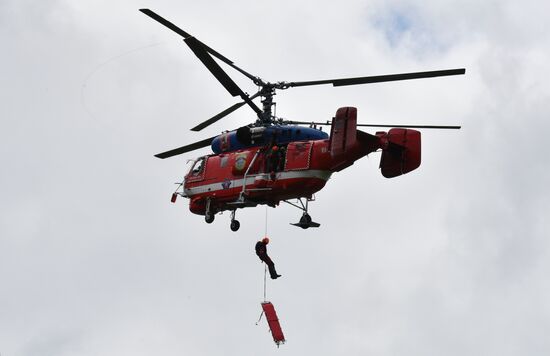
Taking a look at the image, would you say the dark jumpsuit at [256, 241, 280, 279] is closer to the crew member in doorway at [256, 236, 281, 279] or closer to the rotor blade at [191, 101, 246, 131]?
the crew member in doorway at [256, 236, 281, 279]

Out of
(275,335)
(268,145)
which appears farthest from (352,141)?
(275,335)

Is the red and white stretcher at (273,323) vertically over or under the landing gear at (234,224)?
under

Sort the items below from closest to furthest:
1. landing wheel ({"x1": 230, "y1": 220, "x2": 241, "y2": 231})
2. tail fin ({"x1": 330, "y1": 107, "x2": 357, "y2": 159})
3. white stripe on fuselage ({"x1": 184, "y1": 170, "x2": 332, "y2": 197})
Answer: tail fin ({"x1": 330, "y1": 107, "x2": 357, "y2": 159}) < white stripe on fuselage ({"x1": 184, "y1": 170, "x2": 332, "y2": 197}) < landing wheel ({"x1": 230, "y1": 220, "x2": 241, "y2": 231})

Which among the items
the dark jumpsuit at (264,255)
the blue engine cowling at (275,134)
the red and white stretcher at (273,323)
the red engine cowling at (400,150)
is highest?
the blue engine cowling at (275,134)

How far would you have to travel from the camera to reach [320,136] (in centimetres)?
3441

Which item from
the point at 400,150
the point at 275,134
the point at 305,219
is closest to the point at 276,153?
the point at 275,134

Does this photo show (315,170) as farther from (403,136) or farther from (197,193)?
(197,193)

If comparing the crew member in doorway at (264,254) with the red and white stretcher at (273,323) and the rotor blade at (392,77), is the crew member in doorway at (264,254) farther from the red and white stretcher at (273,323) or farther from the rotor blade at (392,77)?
the rotor blade at (392,77)

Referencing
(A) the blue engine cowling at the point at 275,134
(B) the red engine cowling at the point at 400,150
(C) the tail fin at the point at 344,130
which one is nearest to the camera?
(C) the tail fin at the point at 344,130

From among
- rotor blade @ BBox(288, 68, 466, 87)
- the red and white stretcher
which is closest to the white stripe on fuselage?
rotor blade @ BBox(288, 68, 466, 87)

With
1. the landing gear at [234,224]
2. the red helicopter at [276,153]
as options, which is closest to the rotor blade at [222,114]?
the red helicopter at [276,153]

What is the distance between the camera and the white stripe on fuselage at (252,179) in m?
32.9

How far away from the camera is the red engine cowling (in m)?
32.2

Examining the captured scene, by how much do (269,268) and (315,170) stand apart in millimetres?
4273
